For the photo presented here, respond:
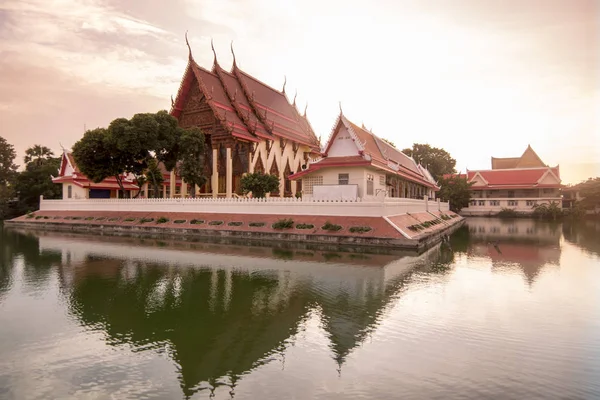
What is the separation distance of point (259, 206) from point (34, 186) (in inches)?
1243

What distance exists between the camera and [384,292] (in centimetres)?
1043

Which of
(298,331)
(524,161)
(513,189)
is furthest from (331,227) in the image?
(524,161)

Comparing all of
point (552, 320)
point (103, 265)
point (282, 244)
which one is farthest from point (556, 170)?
point (103, 265)

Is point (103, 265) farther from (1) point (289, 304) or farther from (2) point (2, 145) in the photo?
(2) point (2, 145)

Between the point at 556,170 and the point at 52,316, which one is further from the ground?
the point at 556,170

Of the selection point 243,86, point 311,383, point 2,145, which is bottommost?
point 311,383

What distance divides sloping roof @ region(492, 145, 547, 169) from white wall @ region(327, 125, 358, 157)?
5661cm

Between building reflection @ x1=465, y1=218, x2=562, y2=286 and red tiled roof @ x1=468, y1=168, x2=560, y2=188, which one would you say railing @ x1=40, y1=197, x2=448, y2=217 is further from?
red tiled roof @ x1=468, y1=168, x2=560, y2=188

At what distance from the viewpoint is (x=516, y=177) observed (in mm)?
56062

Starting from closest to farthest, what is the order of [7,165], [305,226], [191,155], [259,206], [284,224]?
[305,226] → [284,224] → [259,206] → [191,155] → [7,165]

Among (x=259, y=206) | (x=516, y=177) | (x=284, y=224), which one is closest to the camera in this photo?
(x=284, y=224)

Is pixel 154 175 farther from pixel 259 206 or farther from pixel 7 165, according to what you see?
pixel 7 165

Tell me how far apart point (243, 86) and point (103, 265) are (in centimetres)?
2821

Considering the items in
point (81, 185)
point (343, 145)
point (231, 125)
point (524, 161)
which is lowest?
point (81, 185)
